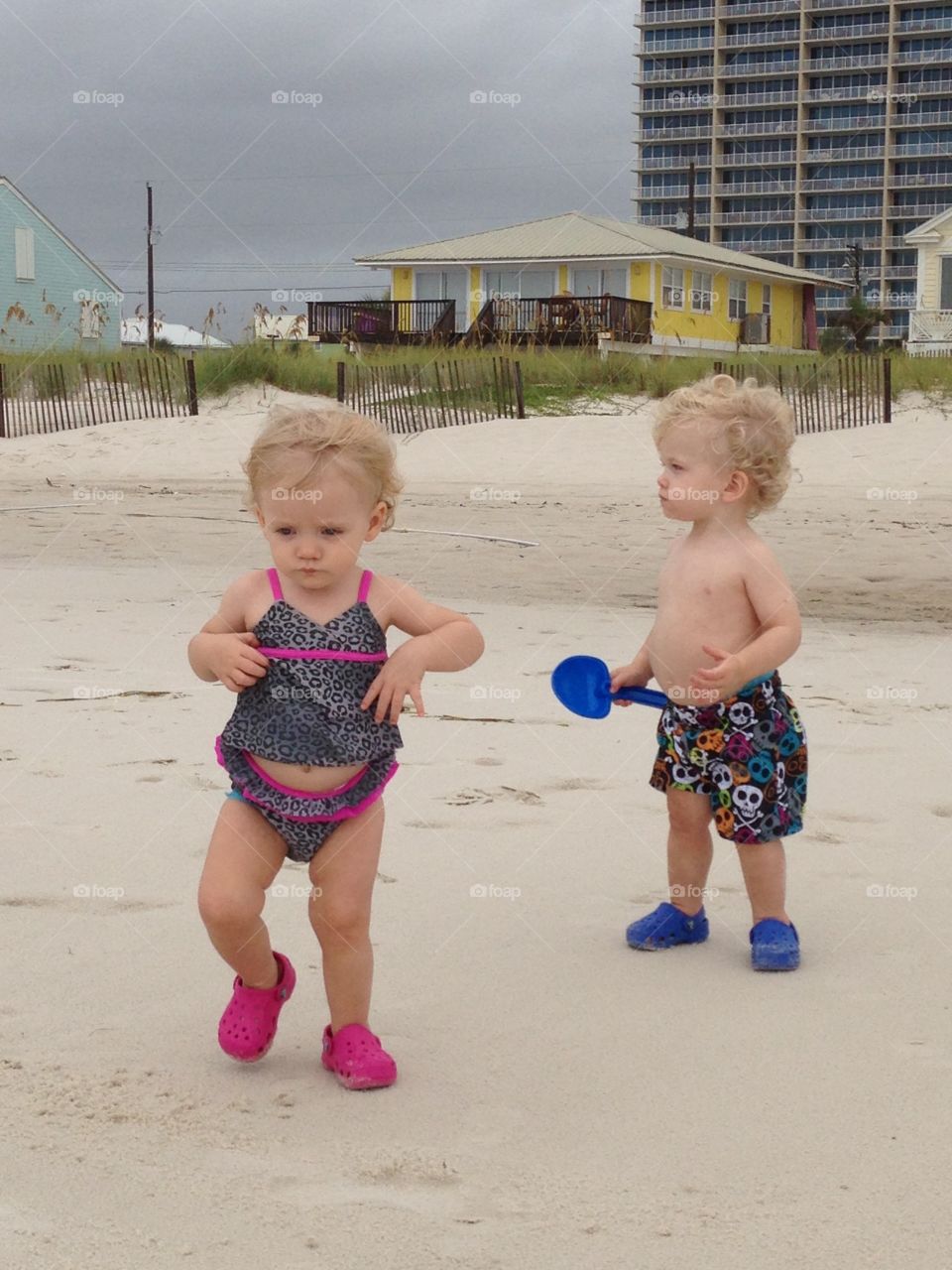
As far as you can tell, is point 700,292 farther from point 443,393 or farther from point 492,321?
point 443,393

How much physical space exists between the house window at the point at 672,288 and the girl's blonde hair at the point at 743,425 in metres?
35.7

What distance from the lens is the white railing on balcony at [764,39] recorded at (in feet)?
282

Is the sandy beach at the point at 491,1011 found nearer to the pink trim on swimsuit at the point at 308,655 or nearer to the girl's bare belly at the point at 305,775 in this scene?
the girl's bare belly at the point at 305,775

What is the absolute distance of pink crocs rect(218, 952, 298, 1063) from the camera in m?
2.43

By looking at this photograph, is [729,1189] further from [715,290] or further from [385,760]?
[715,290]

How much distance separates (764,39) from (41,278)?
59226mm

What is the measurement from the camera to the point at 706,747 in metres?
3.00

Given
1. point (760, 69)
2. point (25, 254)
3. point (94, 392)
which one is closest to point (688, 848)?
point (94, 392)

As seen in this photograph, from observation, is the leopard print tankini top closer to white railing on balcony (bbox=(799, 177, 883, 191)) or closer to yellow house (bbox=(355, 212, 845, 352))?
yellow house (bbox=(355, 212, 845, 352))

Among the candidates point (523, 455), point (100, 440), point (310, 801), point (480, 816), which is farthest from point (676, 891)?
point (100, 440)

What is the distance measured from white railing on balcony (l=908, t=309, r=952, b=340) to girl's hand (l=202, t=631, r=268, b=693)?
134ft

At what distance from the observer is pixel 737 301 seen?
4238cm

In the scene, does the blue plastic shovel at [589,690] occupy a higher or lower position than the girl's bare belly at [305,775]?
higher

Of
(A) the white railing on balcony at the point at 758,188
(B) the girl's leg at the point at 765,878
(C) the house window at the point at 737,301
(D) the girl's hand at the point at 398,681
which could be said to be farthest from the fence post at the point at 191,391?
(A) the white railing on balcony at the point at 758,188
